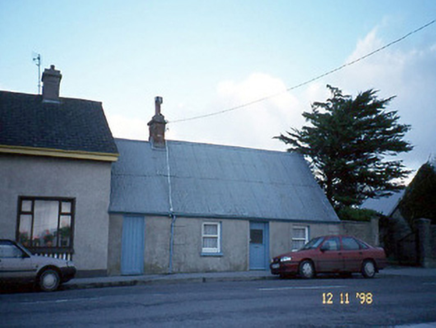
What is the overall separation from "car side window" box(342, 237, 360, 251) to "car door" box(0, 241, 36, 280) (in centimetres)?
1127

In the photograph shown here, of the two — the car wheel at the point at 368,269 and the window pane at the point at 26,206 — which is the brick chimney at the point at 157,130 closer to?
the window pane at the point at 26,206

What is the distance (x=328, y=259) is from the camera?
17.7 m

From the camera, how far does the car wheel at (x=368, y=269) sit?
1814 centimetres

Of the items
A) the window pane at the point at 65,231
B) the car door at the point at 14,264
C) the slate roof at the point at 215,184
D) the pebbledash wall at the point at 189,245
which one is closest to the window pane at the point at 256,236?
the pebbledash wall at the point at 189,245

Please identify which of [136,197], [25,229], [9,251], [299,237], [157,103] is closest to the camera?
[9,251]

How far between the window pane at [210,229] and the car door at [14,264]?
8.63 metres

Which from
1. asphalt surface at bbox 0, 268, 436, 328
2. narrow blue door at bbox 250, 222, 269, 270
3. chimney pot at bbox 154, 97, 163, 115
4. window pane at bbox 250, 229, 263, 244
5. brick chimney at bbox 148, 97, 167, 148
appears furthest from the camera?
chimney pot at bbox 154, 97, 163, 115

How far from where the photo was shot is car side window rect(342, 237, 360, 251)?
18234 mm

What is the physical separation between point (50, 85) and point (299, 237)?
13823mm

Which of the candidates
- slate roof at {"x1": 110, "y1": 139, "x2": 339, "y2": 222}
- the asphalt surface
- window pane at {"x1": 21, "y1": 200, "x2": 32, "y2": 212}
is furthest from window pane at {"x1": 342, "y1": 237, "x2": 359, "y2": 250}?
window pane at {"x1": 21, "y1": 200, "x2": 32, "y2": 212}

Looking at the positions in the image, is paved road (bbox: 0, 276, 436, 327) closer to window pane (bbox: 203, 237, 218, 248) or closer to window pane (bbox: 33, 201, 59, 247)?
window pane (bbox: 33, 201, 59, 247)

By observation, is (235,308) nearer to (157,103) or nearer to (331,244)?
(331,244)

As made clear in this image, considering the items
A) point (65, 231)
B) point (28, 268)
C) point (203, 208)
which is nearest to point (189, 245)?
point (203, 208)

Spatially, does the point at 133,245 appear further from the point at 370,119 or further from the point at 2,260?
the point at 370,119
